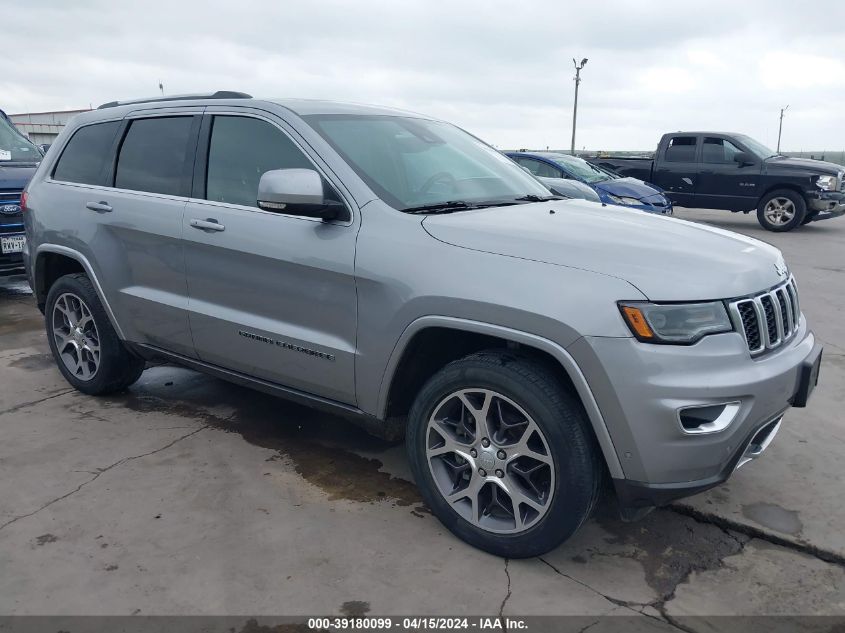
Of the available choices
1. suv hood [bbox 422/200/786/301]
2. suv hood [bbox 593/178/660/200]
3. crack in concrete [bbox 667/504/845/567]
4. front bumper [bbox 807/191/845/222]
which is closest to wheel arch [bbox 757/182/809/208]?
front bumper [bbox 807/191/845/222]

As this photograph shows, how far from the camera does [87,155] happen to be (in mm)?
4531

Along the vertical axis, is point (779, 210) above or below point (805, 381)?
below

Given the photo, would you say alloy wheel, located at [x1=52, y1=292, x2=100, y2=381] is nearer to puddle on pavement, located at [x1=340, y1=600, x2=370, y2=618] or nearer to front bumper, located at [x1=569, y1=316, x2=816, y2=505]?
puddle on pavement, located at [x1=340, y1=600, x2=370, y2=618]

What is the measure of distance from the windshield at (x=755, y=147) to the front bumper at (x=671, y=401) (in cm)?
1281

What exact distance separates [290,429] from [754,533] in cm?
246

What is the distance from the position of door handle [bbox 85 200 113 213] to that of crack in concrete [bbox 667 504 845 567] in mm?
3415

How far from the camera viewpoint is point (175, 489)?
3.46 m

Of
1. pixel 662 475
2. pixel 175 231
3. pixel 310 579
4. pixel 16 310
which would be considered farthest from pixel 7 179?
pixel 662 475

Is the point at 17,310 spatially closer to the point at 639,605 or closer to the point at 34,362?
the point at 34,362

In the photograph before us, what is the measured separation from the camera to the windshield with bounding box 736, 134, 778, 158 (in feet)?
45.5

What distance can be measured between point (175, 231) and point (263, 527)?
1.63m

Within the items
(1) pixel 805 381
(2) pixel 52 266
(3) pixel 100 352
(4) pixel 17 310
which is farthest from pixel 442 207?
(4) pixel 17 310

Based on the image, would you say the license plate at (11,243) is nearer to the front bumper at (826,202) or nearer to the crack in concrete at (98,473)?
the crack in concrete at (98,473)

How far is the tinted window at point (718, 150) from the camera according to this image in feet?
46.0
